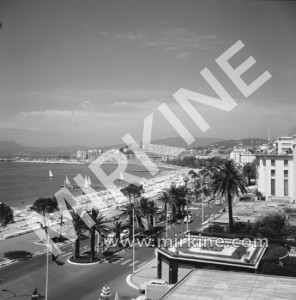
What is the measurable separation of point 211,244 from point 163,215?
65.9 ft

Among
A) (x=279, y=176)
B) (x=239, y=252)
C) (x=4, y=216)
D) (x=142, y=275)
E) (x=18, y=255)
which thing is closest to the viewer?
(x=239, y=252)

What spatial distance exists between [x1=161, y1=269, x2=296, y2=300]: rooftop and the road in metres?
5.48

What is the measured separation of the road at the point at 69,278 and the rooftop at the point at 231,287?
548 centimetres

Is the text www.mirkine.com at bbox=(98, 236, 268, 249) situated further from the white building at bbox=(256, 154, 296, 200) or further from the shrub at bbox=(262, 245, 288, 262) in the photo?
the white building at bbox=(256, 154, 296, 200)

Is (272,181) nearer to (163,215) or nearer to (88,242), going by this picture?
(163,215)

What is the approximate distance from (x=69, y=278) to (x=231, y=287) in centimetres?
1057

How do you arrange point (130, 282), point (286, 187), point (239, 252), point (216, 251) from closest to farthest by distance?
point (239, 252), point (216, 251), point (130, 282), point (286, 187)

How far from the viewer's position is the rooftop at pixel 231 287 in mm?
11758

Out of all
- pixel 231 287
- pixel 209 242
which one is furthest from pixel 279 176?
pixel 231 287

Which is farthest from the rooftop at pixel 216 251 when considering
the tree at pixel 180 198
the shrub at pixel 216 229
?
the tree at pixel 180 198

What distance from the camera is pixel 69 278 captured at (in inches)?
804

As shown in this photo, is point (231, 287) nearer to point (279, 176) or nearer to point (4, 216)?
point (4, 216)

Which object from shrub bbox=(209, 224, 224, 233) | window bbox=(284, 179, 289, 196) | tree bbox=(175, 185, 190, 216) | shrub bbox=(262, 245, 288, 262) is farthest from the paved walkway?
window bbox=(284, 179, 289, 196)

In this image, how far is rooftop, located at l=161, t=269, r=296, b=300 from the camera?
11.8m
